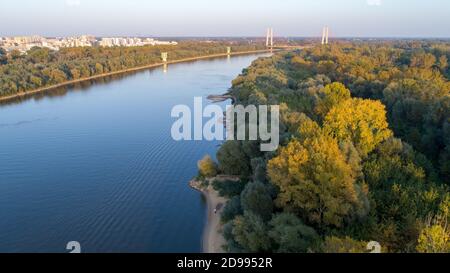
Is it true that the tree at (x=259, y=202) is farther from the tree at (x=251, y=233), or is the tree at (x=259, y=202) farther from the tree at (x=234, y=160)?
the tree at (x=234, y=160)

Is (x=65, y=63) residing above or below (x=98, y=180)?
above

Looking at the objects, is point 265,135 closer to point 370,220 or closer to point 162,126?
Result: point 370,220

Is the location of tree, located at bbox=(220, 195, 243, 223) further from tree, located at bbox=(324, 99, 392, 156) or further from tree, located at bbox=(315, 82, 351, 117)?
tree, located at bbox=(315, 82, 351, 117)

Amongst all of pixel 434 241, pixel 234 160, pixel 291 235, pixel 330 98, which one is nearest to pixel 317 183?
pixel 291 235

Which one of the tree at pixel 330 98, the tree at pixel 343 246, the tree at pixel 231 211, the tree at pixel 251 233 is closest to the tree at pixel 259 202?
the tree at pixel 251 233

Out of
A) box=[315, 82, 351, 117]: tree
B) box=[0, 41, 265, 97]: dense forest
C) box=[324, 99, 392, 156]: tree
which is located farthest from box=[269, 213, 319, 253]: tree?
box=[0, 41, 265, 97]: dense forest

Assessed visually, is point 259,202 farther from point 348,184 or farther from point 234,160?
point 234,160
